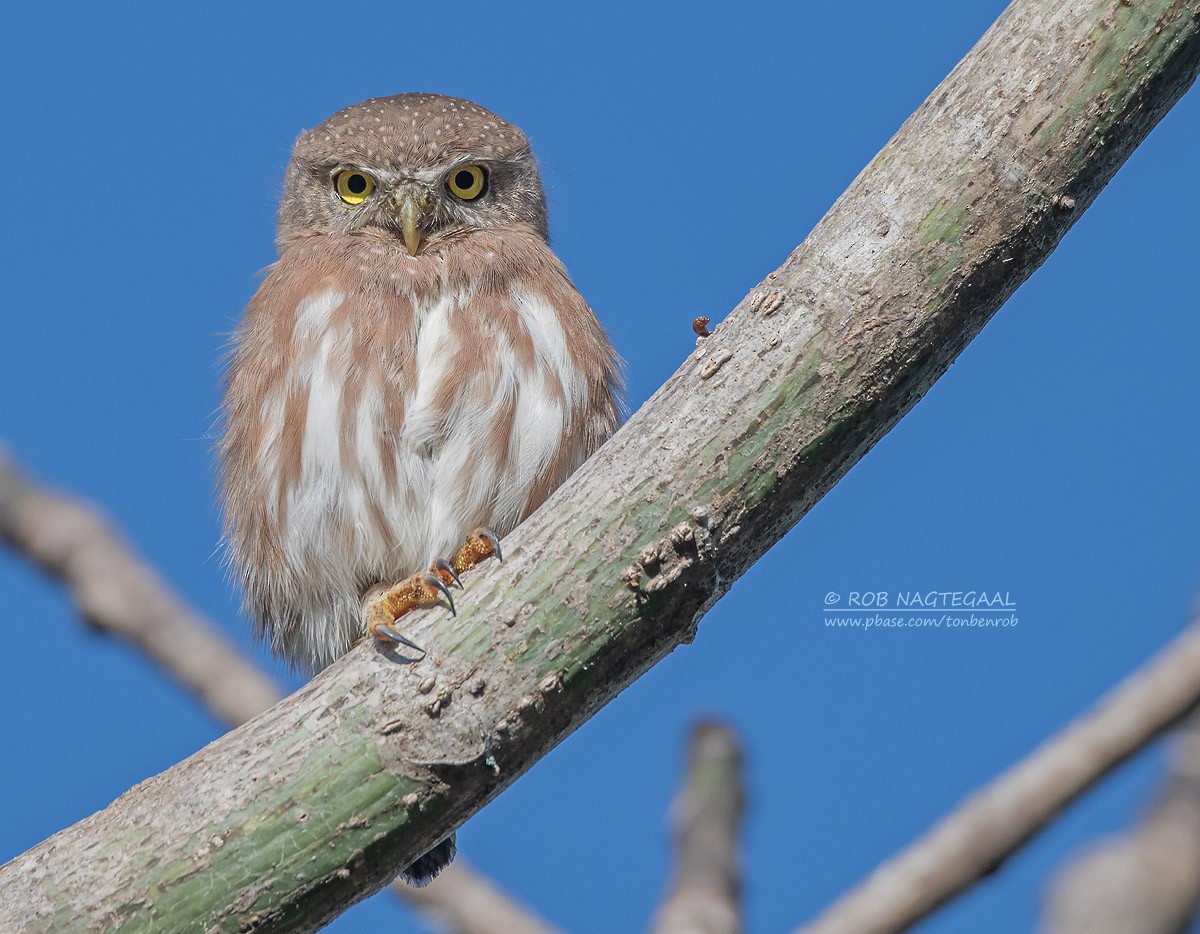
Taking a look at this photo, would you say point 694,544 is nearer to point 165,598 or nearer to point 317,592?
point 317,592

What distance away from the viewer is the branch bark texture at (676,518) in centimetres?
366

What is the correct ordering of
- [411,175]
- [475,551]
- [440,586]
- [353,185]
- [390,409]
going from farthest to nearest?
[353,185] → [411,175] → [390,409] → [475,551] → [440,586]

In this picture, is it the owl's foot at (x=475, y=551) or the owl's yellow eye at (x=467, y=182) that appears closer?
the owl's foot at (x=475, y=551)

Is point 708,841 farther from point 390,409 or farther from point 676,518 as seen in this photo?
point 390,409

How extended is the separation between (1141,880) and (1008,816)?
1.23ft

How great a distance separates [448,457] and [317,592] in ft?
2.70

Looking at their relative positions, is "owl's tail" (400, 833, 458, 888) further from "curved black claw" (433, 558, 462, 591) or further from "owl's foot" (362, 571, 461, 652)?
"curved black claw" (433, 558, 462, 591)

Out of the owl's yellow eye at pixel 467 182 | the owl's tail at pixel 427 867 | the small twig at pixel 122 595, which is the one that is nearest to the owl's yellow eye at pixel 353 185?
the owl's yellow eye at pixel 467 182

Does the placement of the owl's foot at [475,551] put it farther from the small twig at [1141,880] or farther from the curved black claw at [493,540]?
the small twig at [1141,880]

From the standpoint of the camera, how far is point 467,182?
256 inches

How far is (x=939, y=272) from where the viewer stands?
370 cm

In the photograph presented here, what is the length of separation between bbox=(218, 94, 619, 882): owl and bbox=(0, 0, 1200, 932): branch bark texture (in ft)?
4.08

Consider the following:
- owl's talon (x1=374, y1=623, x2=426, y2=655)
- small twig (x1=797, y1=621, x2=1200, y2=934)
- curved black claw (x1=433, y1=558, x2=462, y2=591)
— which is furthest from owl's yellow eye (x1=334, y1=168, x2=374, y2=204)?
small twig (x1=797, y1=621, x2=1200, y2=934)

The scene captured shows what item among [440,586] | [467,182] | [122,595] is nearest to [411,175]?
[467,182]
